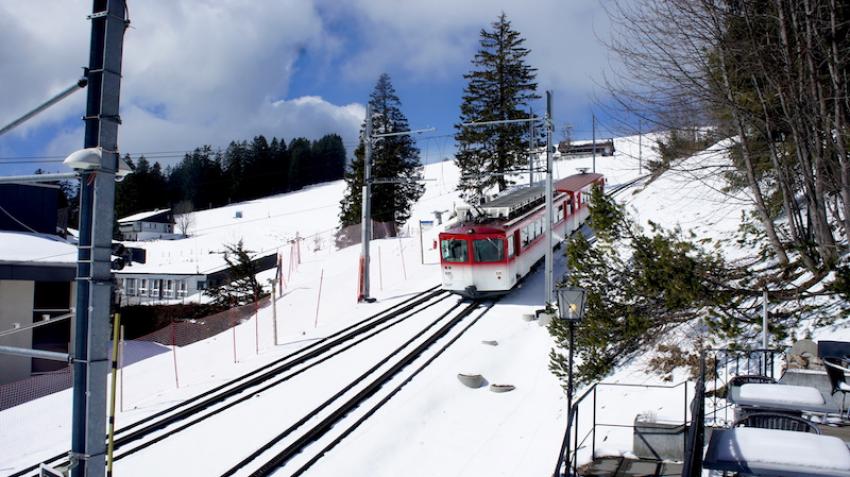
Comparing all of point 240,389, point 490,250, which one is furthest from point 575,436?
point 490,250

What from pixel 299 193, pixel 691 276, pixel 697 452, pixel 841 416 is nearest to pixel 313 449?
pixel 691 276

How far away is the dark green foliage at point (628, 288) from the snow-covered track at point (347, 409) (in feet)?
13.7

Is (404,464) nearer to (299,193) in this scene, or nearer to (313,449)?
(313,449)

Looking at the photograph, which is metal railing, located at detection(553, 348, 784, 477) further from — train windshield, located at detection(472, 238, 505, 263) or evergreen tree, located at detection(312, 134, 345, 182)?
evergreen tree, located at detection(312, 134, 345, 182)

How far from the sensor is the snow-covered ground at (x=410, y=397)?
37.8 feet

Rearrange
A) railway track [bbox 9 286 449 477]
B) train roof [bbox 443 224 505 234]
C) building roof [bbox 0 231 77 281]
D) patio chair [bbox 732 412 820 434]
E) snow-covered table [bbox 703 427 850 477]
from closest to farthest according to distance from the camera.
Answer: snow-covered table [bbox 703 427 850 477]
patio chair [bbox 732 412 820 434]
railway track [bbox 9 286 449 477]
train roof [bbox 443 224 505 234]
building roof [bbox 0 231 77 281]

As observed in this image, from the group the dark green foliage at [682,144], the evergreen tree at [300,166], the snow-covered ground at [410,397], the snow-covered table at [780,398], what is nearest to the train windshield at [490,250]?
the snow-covered ground at [410,397]

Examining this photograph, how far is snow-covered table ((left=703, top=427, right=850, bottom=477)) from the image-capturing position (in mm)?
3955

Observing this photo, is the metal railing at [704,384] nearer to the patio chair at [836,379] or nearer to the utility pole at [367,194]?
the patio chair at [836,379]

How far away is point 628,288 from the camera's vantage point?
12.7 metres

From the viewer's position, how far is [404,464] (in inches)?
455

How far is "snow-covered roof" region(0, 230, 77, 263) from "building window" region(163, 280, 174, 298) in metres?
19.5

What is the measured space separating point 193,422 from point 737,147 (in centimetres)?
1284

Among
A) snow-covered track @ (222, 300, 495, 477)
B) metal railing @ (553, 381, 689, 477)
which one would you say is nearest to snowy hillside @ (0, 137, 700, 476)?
snow-covered track @ (222, 300, 495, 477)
